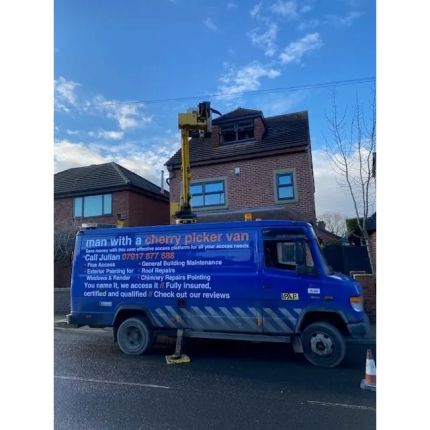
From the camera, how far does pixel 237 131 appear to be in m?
13.6

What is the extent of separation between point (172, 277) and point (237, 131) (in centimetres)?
932

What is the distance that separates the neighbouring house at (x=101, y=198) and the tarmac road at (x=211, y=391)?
7.97 metres

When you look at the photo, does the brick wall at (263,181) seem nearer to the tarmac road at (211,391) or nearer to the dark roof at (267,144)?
the dark roof at (267,144)

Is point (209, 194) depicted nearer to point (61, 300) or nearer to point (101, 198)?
point (101, 198)

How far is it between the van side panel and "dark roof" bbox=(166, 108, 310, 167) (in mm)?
7660

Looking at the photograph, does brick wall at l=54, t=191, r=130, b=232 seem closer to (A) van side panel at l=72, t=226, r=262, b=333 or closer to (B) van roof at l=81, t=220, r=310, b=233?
(A) van side panel at l=72, t=226, r=262, b=333

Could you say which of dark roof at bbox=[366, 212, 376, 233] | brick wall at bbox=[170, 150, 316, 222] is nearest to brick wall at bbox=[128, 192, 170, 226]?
brick wall at bbox=[170, 150, 316, 222]

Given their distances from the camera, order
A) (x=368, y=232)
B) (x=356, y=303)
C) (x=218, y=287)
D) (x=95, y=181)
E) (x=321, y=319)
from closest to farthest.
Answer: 1. (x=356, y=303)
2. (x=321, y=319)
3. (x=218, y=287)
4. (x=368, y=232)
5. (x=95, y=181)

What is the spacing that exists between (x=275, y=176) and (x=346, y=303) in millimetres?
7906

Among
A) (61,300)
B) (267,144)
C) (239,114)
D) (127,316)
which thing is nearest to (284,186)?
(267,144)

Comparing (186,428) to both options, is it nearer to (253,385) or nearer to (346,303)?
(253,385)

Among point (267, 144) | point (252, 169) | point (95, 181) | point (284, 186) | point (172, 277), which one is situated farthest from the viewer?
point (95, 181)

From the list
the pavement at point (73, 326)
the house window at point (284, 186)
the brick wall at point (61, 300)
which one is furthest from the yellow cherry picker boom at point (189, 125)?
the brick wall at point (61, 300)
